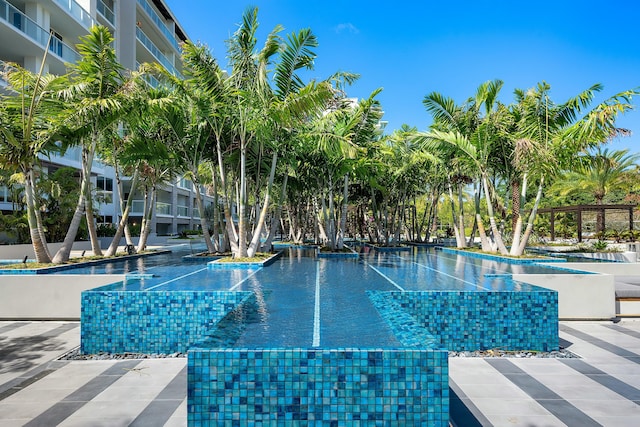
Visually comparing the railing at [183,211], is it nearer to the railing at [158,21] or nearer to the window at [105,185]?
the window at [105,185]

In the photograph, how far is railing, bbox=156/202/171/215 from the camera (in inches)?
1310

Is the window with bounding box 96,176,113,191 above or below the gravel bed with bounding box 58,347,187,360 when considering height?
above

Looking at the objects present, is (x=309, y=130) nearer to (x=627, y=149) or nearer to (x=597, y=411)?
(x=597, y=411)

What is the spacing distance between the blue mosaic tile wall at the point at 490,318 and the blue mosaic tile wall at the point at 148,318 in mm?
3143

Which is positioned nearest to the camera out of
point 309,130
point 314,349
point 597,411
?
point 314,349

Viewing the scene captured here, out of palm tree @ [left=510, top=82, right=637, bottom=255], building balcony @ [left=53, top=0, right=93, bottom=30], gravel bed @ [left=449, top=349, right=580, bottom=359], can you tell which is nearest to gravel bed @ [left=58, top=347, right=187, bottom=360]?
gravel bed @ [left=449, top=349, right=580, bottom=359]

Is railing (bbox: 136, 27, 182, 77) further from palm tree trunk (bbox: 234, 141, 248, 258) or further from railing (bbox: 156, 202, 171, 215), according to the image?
palm tree trunk (bbox: 234, 141, 248, 258)

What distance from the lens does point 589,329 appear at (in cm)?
779

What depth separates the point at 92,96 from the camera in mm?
11891

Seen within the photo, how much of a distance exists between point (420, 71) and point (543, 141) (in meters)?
14.1

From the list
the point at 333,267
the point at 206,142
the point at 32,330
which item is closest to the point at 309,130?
the point at 206,142

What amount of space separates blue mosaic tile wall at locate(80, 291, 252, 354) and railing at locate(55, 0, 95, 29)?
21.3 m

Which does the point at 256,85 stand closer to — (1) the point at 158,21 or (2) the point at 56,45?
(2) the point at 56,45

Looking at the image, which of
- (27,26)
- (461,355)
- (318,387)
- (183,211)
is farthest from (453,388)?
(183,211)
